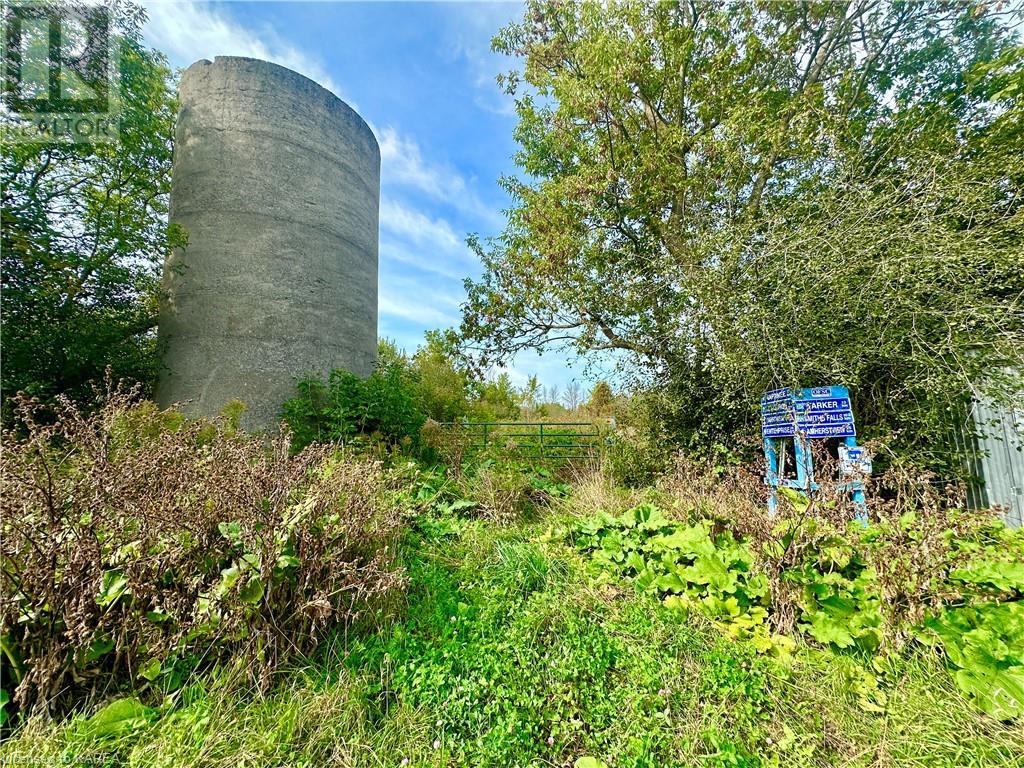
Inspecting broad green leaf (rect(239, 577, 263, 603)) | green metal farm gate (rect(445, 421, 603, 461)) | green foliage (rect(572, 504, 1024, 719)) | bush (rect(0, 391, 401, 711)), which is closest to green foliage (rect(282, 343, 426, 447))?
green metal farm gate (rect(445, 421, 603, 461))

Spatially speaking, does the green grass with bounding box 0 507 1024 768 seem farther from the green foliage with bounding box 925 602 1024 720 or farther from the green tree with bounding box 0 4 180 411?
the green tree with bounding box 0 4 180 411

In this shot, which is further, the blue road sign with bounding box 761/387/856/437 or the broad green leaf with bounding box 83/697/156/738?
the blue road sign with bounding box 761/387/856/437

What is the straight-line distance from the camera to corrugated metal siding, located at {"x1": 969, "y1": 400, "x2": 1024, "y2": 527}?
11.9ft

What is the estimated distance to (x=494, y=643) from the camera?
1.95 metres

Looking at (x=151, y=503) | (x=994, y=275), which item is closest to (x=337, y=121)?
(x=151, y=503)

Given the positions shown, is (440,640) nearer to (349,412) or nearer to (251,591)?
(251,591)

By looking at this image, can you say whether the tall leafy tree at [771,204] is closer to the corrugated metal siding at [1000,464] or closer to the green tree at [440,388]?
the corrugated metal siding at [1000,464]

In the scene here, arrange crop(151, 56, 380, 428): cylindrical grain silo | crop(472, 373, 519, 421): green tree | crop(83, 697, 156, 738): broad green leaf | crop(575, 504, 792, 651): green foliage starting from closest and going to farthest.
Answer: crop(83, 697, 156, 738): broad green leaf → crop(575, 504, 792, 651): green foliage → crop(151, 56, 380, 428): cylindrical grain silo → crop(472, 373, 519, 421): green tree

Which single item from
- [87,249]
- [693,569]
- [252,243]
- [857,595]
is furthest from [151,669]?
[252,243]

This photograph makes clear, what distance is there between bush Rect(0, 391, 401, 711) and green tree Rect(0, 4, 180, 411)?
10.5 feet

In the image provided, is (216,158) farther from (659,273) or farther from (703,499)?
(703,499)

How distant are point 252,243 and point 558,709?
6.08m

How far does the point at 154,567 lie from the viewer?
5.26 feet

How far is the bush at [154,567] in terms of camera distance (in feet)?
4.83
